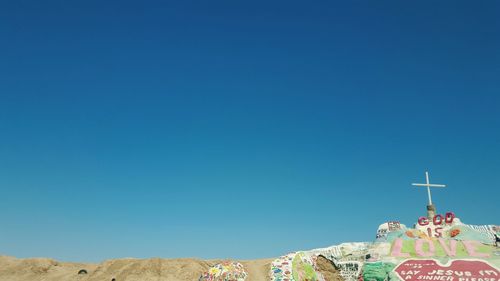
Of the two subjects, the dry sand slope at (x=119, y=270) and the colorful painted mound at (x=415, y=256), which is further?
the dry sand slope at (x=119, y=270)

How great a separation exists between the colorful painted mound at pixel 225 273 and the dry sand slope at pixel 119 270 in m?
0.98

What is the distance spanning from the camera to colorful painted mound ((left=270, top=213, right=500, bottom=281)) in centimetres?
3234

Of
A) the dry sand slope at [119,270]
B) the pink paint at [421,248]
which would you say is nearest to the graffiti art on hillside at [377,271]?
the pink paint at [421,248]

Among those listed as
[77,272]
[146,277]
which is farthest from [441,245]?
[77,272]

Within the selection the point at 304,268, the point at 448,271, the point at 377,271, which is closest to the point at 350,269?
the point at 377,271

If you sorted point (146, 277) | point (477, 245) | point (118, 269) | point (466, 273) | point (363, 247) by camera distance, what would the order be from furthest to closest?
point (118, 269) → point (146, 277) → point (363, 247) → point (477, 245) → point (466, 273)

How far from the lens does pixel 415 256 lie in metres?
35.2

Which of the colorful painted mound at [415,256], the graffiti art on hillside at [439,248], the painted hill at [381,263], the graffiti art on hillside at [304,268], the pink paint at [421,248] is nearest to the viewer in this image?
the colorful painted mound at [415,256]

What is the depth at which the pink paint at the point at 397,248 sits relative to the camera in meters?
35.7

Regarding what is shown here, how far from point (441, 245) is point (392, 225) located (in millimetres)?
5109

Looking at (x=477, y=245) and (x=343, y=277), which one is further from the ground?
(x=477, y=245)

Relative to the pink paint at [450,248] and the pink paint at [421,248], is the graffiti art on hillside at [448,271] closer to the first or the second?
the pink paint at [421,248]

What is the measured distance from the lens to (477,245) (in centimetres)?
3447

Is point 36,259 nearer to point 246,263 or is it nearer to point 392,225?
point 246,263
